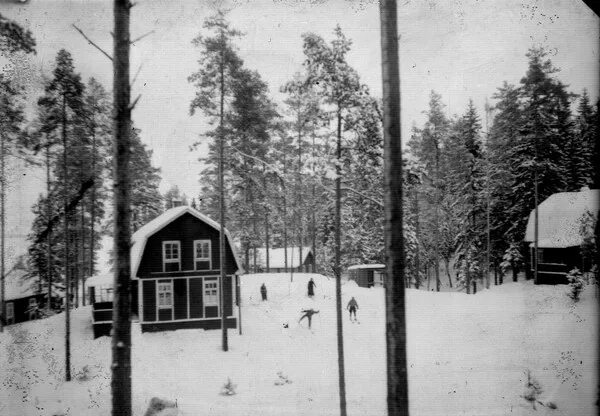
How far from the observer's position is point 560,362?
13242 mm

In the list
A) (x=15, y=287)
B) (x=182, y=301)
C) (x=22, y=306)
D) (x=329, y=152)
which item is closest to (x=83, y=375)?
(x=182, y=301)

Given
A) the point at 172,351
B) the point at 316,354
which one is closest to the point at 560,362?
the point at 316,354

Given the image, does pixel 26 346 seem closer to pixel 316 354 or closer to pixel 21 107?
pixel 21 107

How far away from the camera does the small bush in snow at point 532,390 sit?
37.5 ft

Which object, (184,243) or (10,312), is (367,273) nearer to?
(184,243)

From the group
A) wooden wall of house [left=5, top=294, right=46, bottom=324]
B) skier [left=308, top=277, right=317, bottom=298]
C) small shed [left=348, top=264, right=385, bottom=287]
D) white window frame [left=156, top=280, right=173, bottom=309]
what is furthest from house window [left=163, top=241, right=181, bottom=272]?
small shed [left=348, top=264, right=385, bottom=287]

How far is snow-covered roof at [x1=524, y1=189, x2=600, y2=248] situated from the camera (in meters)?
22.5

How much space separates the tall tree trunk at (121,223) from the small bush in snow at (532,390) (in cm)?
1214

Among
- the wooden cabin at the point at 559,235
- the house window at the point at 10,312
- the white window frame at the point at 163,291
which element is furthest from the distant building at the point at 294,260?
the wooden cabin at the point at 559,235

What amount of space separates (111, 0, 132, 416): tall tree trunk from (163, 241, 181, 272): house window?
15.8 meters

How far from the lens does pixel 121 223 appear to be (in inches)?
219

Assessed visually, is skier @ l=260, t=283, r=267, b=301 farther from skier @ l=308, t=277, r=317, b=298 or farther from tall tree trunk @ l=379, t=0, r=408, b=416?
tall tree trunk @ l=379, t=0, r=408, b=416

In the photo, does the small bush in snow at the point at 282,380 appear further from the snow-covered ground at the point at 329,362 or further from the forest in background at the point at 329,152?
the forest in background at the point at 329,152

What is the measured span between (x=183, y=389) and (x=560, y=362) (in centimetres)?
1438
